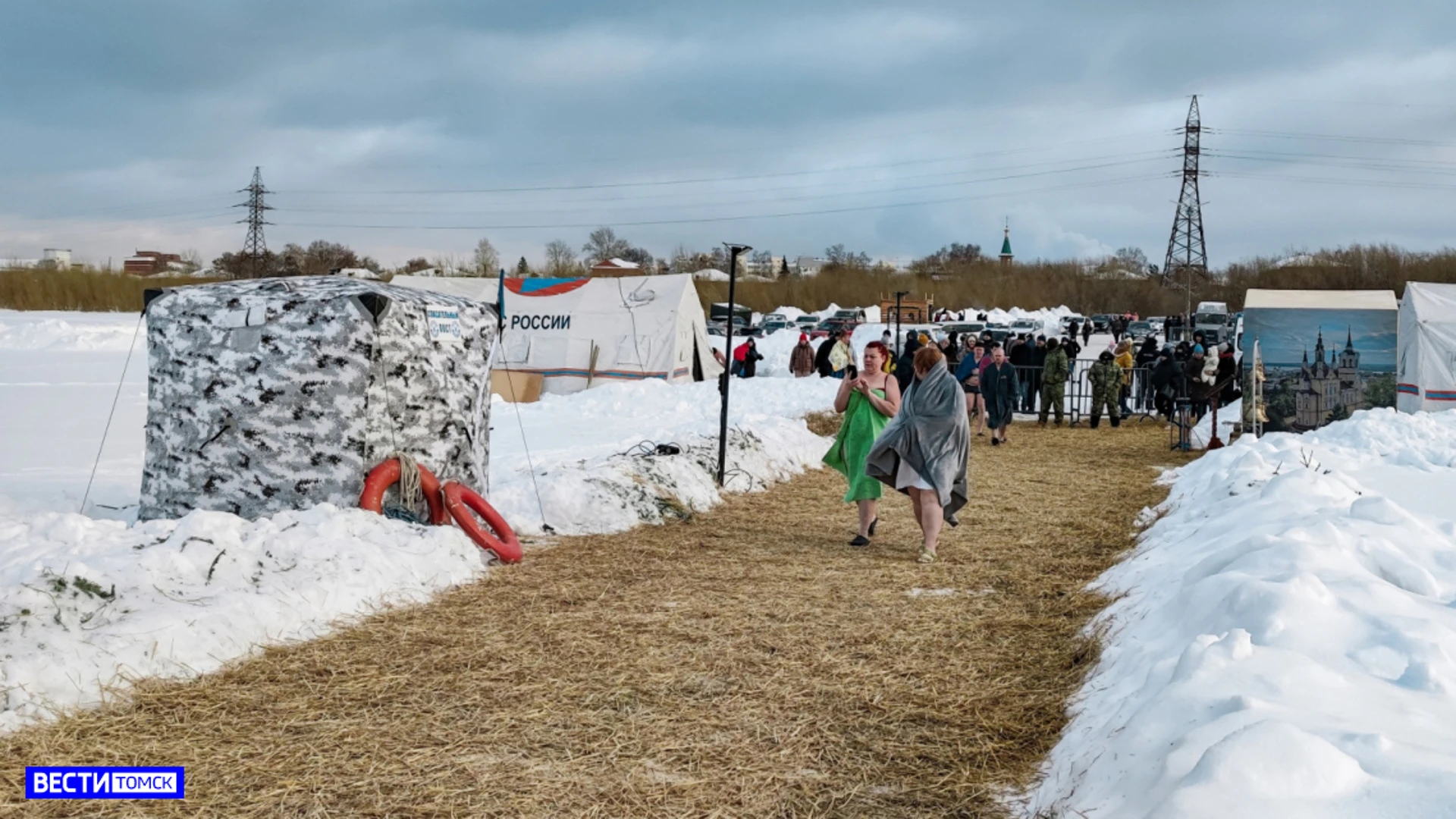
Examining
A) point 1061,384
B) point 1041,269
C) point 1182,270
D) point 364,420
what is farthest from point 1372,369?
point 1041,269

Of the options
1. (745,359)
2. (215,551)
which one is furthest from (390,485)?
(745,359)

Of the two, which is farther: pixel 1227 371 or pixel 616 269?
pixel 616 269

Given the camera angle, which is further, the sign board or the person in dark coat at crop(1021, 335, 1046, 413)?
the person in dark coat at crop(1021, 335, 1046, 413)

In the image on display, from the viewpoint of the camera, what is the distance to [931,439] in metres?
Answer: 8.07

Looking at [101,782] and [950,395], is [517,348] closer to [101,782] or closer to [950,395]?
[950,395]

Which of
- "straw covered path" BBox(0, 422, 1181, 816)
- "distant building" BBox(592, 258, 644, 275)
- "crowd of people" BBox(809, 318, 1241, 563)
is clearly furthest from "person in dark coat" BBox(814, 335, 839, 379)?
"distant building" BBox(592, 258, 644, 275)

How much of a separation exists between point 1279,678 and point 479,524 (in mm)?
5597

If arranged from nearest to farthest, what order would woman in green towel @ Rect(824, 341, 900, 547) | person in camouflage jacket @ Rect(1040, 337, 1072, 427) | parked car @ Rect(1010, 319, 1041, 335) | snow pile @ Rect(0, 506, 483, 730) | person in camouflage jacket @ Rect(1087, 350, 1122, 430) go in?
snow pile @ Rect(0, 506, 483, 730)
woman in green towel @ Rect(824, 341, 900, 547)
person in camouflage jacket @ Rect(1040, 337, 1072, 427)
person in camouflage jacket @ Rect(1087, 350, 1122, 430)
parked car @ Rect(1010, 319, 1041, 335)

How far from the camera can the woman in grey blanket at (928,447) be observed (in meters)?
8.04

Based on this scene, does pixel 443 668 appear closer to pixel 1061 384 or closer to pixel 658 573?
pixel 658 573

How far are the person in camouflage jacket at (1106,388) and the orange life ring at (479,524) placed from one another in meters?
14.9

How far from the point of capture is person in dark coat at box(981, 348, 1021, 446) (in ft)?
56.9

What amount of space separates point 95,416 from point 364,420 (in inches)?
475

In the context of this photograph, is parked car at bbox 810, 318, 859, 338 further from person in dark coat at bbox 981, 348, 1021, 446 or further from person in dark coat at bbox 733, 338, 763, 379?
person in dark coat at bbox 981, 348, 1021, 446
